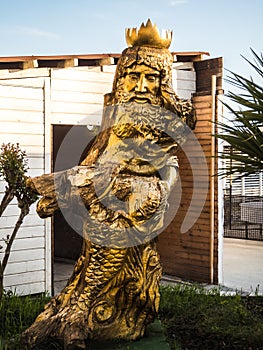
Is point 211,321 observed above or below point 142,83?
below

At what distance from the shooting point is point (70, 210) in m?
3.76

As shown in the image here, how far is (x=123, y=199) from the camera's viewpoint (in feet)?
11.9

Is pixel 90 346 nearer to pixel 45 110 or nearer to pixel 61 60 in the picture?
pixel 45 110

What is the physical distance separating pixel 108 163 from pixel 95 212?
0.35 metres

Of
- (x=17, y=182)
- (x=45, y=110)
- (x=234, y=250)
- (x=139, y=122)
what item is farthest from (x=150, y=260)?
(x=234, y=250)

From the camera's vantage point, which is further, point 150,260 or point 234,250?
point 234,250

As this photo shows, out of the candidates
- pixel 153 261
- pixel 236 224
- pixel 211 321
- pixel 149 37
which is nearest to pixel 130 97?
pixel 149 37

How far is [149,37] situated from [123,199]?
3.75 feet

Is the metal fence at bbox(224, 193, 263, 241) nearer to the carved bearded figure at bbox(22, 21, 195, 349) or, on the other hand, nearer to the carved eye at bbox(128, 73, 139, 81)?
the carved bearded figure at bbox(22, 21, 195, 349)

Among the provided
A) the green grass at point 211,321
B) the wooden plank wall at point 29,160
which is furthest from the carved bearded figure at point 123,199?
the wooden plank wall at point 29,160

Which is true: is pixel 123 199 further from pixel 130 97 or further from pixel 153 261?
pixel 130 97

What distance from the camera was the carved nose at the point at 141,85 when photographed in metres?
3.82

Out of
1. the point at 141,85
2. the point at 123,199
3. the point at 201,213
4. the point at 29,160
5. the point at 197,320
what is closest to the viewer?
the point at 123,199

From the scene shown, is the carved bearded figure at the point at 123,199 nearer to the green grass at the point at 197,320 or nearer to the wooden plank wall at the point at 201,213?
the green grass at the point at 197,320
